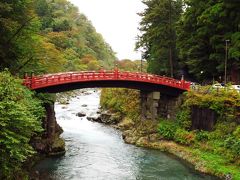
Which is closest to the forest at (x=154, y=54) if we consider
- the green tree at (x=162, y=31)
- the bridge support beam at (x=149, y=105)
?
the green tree at (x=162, y=31)

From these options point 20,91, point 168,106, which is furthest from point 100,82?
point 20,91

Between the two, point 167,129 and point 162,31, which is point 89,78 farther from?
point 162,31

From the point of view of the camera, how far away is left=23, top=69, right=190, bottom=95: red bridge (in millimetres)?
39844

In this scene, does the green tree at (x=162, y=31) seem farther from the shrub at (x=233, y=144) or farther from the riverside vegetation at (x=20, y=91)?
the shrub at (x=233, y=144)

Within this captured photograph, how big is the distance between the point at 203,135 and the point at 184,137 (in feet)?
7.74

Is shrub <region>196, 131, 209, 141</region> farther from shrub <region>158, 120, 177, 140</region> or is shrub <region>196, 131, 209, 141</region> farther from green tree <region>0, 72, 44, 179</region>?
green tree <region>0, 72, 44, 179</region>

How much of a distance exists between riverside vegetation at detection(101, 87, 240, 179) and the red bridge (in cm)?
296

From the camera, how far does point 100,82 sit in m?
46.1

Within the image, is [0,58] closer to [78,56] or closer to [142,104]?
[142,104]

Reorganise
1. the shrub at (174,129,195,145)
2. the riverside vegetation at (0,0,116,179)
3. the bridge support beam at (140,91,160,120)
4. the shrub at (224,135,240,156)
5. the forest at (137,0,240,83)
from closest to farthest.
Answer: the riverside vegetation at (0,0,116,179) < the shrub at (224,135,240,156) < the shrub at (174,129,195,145) < the forest at (137,0,240,83) < the bridge support beam at (140,91,160,120)

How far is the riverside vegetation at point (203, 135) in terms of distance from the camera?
34.7 meters

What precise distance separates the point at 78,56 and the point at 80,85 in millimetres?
81764

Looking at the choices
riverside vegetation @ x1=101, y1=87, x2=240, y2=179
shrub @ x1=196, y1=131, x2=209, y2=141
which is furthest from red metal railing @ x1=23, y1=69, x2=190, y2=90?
shrub @ x1=196, y1=131, x2=209, y2=141

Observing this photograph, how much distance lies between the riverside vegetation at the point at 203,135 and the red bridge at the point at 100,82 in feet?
9.70
